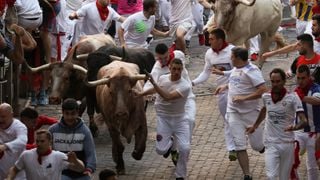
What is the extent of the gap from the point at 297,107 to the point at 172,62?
1.93m

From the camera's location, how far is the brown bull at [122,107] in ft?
55.1

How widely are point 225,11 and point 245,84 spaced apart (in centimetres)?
597

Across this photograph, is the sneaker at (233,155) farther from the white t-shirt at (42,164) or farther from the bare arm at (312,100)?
the white t-shirt at (42,164)

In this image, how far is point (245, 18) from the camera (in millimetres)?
22656

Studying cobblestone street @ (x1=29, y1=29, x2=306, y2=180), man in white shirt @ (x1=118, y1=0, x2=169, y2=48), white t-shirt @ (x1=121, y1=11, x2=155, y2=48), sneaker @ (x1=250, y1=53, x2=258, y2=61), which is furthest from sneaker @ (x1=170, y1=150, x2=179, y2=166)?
sneaker @ (x1=250, y1=53, x2=258, y2=61)

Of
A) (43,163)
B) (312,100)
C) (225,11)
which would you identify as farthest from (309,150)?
(225,11)

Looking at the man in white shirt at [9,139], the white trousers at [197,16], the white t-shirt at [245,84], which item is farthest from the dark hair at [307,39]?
the white trousers at [197,16]

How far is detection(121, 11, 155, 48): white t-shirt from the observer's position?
22000mm

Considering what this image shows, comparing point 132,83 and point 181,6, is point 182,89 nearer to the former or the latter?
point 132,83

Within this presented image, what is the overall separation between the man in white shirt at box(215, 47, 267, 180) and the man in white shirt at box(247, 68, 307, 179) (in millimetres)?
838

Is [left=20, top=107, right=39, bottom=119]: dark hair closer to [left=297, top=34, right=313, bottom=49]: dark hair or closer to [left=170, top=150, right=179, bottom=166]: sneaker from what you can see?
[left=170, top=150, right=179, bottom=166]: sneaker

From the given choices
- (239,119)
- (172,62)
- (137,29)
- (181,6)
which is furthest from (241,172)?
(181,6)

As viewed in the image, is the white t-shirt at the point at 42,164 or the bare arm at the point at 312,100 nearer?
the white t-shirt at the point at 42,164

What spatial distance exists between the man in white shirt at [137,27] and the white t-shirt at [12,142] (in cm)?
791
